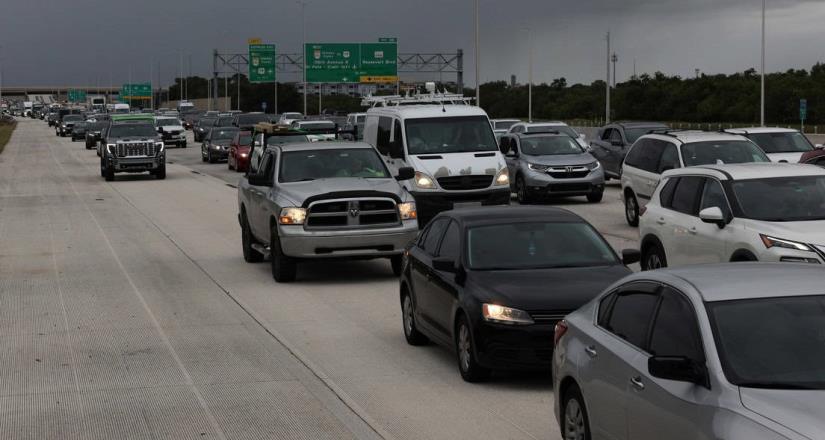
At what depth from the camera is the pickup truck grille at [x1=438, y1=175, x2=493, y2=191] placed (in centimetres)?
2573

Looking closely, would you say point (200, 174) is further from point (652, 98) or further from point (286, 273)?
point (652, 98)

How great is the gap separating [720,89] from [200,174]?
5948 cm

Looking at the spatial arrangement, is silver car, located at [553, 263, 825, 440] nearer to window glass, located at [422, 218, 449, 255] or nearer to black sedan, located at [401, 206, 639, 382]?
black sedan, located at [401, 206, 639, 382]

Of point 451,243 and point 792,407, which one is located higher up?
point 451,243

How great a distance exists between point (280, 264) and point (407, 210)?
72.8 inches

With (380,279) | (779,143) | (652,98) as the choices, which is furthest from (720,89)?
(380,279)

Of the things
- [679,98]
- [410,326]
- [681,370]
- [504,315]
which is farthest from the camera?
[679,98]

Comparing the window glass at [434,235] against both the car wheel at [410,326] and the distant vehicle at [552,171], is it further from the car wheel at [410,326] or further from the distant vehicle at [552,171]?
the distant vehicle at [552,171]

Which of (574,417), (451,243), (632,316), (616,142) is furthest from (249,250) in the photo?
(616,142)

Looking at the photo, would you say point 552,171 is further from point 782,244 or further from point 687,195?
point 782,244

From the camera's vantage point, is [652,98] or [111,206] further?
[652,98]

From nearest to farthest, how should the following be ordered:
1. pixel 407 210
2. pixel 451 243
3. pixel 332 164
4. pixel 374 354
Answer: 1. pixel 451 243
2. pixel 374 354
3. pixel 407 210
4. pixel 332 164

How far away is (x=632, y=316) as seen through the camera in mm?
7441

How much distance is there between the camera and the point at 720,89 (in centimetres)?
9912
